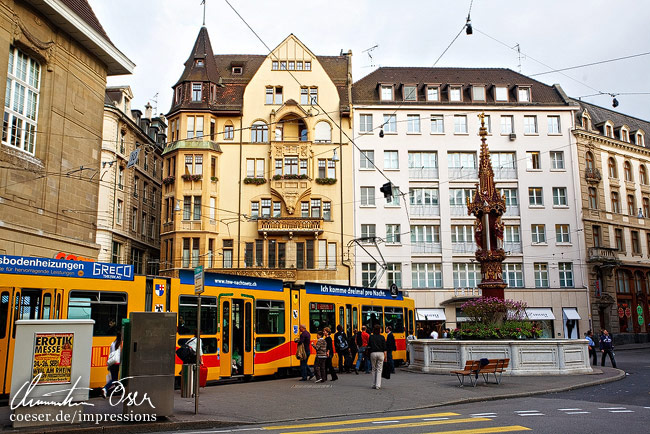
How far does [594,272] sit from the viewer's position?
48.0 metres

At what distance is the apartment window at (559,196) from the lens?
4900 cm

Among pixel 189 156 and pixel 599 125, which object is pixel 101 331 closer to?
pixel 189 156

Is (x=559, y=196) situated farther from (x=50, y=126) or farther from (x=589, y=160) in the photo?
(x=50, y=126)

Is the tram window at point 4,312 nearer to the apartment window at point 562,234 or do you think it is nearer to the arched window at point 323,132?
the arched window at point 323,132

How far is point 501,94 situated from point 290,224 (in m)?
21.3

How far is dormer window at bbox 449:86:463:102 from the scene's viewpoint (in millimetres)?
50125

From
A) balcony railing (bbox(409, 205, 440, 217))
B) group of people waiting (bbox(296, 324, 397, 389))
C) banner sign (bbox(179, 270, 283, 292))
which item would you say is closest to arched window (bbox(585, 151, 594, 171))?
balcony railing (bbox(409, 205, 440, 217))

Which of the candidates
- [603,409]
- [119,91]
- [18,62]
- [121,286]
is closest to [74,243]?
[18,62]

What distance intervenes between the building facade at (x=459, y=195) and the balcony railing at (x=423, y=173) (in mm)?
79

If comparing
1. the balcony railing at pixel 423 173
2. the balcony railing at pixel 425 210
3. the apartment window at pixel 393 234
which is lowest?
the apartment window at pixel 393 234

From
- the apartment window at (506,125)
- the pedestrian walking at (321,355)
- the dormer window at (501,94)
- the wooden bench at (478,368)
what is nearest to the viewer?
the wooden bench at (478,368)

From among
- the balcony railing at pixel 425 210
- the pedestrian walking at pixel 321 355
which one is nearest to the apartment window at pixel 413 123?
the balcony railing at pixel 425 210

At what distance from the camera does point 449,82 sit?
169 ft

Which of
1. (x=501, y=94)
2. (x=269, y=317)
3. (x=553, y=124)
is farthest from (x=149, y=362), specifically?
(x=553, y=124)
